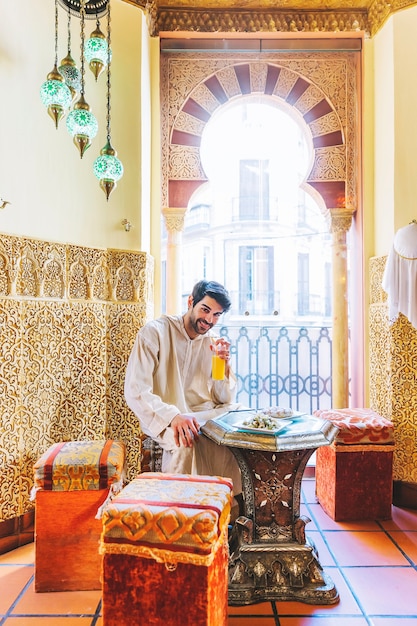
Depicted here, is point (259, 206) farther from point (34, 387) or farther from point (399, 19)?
point (34, 387)

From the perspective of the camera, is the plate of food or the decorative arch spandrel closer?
the plate of food

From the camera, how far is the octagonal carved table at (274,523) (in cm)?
208

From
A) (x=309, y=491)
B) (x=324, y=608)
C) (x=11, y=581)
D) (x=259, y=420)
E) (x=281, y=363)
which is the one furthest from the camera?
(x=281, y=363)

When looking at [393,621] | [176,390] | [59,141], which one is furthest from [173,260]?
[393,621]

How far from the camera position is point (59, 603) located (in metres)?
2.09

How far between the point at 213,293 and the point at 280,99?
232 cm

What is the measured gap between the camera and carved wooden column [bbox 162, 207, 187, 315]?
3895mm

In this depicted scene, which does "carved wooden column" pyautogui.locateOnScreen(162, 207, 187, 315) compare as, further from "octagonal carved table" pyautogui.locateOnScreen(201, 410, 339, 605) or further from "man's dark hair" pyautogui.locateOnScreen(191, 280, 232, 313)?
"octagonal carved table" pyautogui.locateOnScreen(201, 410, 339, 605)

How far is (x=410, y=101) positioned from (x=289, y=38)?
1272mm

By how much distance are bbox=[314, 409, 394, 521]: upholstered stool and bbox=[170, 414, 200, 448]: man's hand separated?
1171 mm

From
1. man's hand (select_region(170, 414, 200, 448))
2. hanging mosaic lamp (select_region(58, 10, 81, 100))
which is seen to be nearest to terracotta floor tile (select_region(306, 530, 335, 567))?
man's hand (select_region(170, 414, 200, 448))

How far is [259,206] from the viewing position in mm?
4105

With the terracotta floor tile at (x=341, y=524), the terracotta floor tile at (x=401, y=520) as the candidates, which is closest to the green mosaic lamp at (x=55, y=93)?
the terracotta floor tile at (x=341, y=524)

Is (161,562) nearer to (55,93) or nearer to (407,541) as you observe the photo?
(407,541)
